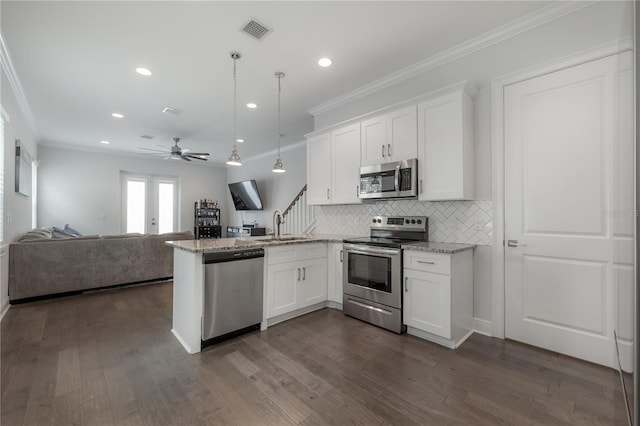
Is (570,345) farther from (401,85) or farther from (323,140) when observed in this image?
(323,140)

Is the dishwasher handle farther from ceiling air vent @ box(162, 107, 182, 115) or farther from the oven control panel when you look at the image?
ceiling air vent @ box(162, 107, 182, 115)

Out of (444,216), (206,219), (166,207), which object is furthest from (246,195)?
(444,216)

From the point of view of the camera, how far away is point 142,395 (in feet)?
6.09

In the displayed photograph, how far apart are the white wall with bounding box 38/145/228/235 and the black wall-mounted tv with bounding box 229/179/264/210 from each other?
197 centimetres

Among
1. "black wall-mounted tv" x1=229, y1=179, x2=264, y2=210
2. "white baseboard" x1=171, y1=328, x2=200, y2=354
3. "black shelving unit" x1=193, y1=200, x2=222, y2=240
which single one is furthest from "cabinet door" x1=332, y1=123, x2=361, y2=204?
"black shelving unit" x1=193, y1=200, x2=222, y2=240

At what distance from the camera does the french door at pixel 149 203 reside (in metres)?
7.70

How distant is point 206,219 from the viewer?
8852mm

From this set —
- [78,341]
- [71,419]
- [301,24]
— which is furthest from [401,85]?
[78,341]

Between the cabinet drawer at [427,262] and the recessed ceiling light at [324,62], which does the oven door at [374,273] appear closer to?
the cabinet drawer at [427,262]

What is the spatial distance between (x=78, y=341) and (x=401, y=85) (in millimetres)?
4401

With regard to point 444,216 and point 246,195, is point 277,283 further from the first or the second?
point 246,195

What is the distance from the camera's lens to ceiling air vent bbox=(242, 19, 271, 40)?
2488 mm

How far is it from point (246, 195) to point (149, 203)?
282cm

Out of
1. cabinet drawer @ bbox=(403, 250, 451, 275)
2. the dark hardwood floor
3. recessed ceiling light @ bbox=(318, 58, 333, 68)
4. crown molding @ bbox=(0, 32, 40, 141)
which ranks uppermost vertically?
recessed ceiling light @ bbox=(318, 58, 333, 68)
